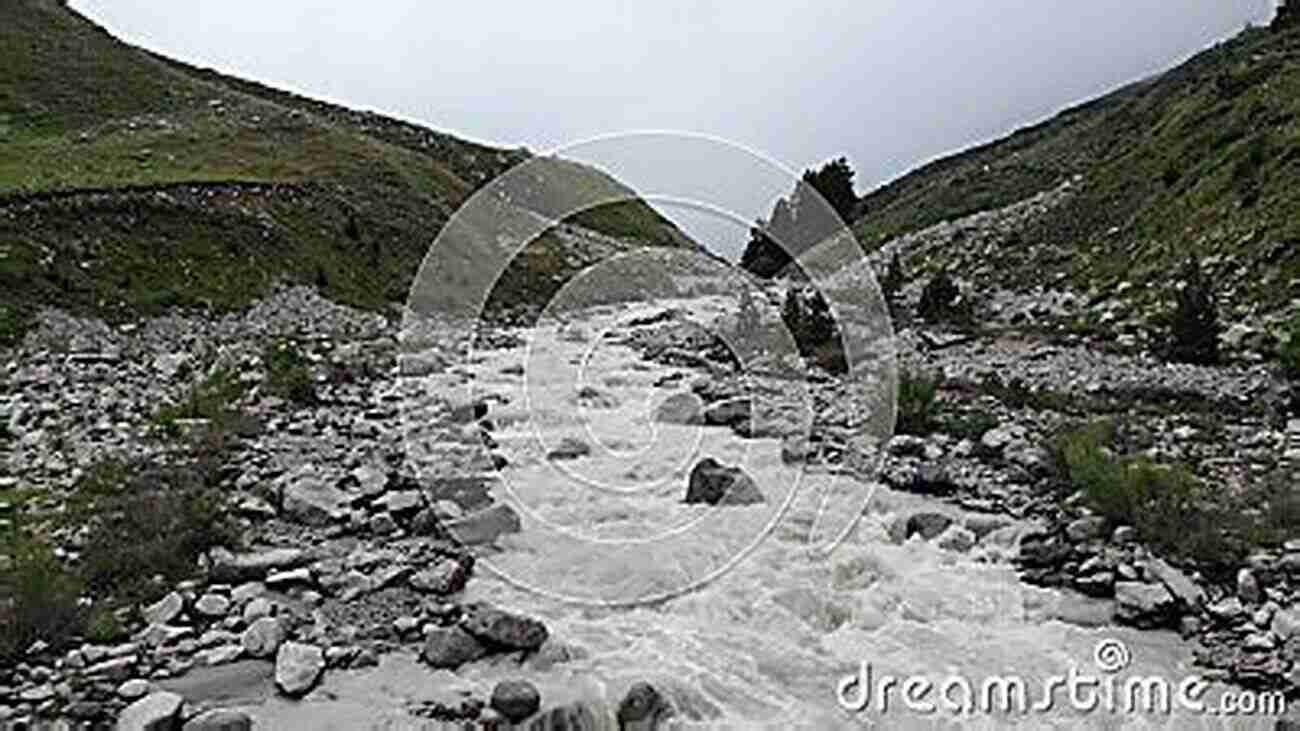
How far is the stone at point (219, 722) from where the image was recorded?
10.5 m

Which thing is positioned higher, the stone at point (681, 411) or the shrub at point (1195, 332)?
the shrub at point (1195, 332)

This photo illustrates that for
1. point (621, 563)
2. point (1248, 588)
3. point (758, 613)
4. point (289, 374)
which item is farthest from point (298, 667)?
point (289, 374)

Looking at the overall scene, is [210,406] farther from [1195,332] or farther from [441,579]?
[1195,332]

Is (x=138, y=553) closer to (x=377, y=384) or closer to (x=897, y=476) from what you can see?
(x=897, y=476)

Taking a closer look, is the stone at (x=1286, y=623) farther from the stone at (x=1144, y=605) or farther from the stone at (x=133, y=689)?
the stone at (x=133, y=689)

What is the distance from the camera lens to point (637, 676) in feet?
39.5

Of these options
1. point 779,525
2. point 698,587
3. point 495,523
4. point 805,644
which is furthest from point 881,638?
point 495,523

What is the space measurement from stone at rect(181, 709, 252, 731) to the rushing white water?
16.3 inches

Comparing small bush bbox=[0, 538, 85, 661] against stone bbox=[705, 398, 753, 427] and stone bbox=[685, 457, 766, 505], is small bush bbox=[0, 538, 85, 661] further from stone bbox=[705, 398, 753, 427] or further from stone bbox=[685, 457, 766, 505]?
stone bbox=[705, 398, 753, 427]

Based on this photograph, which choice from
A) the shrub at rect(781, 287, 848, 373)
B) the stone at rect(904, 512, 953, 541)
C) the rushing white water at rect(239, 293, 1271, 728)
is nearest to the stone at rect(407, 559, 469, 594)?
the rushing white water at rect(239, 293, 1271, 728)

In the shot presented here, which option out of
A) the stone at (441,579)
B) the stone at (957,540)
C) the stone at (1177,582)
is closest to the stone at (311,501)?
the stone at (441,579)

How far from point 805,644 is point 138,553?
7690mm

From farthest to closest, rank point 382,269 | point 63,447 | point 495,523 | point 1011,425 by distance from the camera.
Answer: point 382,269 → point 1011,425 → point 63,447 → point 495,523

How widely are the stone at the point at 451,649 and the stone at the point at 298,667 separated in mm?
1053
